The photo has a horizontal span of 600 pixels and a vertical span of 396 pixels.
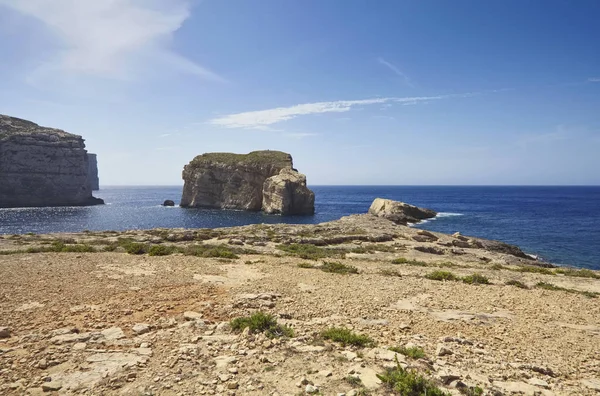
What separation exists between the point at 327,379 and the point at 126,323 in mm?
7083

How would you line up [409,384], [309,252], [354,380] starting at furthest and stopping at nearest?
[309,252], [354,380], [409,384]

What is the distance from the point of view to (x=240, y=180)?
111000 millimetres

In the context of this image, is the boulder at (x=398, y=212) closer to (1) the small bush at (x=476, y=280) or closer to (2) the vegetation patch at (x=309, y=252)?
(2) the vegetation patch at (x=309, y=252)

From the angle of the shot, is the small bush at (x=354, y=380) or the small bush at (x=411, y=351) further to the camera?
the small bush at (x=411, y=351)

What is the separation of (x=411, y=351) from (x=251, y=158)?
108669 millimetres

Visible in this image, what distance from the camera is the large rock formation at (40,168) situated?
114m

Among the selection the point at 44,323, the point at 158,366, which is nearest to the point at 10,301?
the point at 44,323

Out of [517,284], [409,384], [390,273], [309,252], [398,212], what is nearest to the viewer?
[409,384]

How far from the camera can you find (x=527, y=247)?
5122 cm

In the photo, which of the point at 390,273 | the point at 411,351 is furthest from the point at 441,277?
the point at 411,351

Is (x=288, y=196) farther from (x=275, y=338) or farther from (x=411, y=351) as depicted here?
(x=411, y=351)

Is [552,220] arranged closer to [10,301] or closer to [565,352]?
[565,352]

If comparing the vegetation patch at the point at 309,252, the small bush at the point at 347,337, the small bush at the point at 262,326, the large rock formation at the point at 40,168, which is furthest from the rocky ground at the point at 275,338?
the large rock formation at the point at 40,168

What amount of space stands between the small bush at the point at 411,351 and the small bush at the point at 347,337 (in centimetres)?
77
